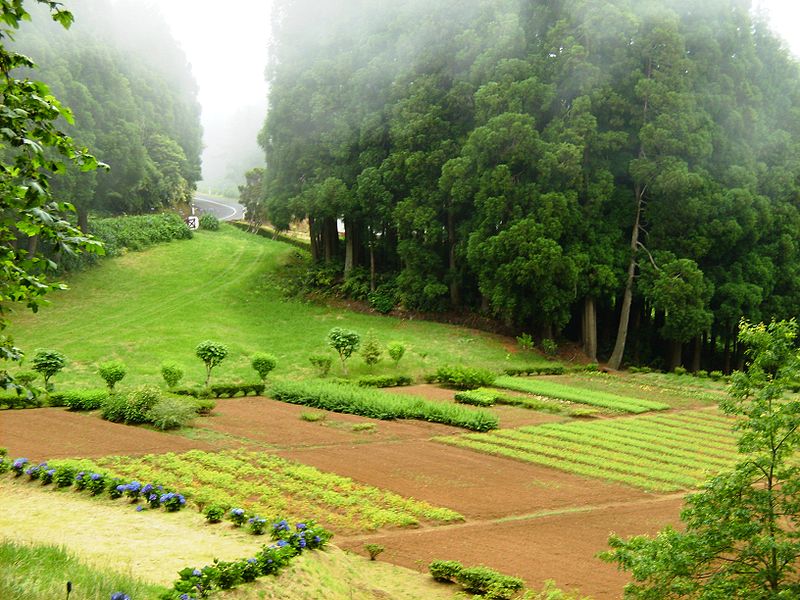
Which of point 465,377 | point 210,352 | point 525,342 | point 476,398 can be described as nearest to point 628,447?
point 476,398

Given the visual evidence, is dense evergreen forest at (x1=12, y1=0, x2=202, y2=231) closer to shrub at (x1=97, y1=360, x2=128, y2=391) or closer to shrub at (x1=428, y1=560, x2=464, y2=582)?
shrub at (x1=97, y1=360, x2=128, y2=391)

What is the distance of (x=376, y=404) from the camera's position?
17188 mm

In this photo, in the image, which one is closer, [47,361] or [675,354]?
[47,361]

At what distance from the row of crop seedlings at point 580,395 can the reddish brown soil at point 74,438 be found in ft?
34.9

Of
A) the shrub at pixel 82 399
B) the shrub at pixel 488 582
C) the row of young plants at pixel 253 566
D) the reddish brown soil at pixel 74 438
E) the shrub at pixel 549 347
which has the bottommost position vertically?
the reddish brown soil at pixel 74 438

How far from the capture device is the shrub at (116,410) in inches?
593

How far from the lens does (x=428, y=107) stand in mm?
29781

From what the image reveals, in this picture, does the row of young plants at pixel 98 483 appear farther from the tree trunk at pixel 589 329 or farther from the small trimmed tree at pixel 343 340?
the tree trunk at pixel 589 329

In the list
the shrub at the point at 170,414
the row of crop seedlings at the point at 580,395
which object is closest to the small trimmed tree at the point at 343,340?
the row of crop seedlings at the point at 580,395

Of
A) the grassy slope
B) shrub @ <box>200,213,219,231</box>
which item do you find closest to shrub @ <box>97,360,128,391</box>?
the grassy slope

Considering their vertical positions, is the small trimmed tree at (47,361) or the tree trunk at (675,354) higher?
the tree trunk at (675,354)

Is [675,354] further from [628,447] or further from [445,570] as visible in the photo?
[445,570]

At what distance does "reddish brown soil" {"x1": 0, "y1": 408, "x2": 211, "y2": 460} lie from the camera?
40.8 ft

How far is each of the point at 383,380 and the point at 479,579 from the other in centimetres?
1369
